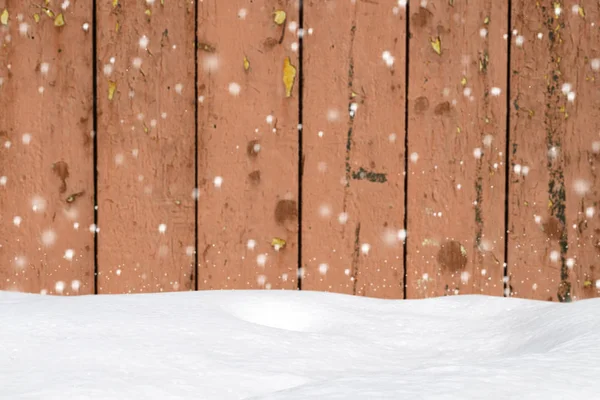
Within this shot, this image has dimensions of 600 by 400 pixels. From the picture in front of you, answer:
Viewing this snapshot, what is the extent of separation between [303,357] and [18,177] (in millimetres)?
841

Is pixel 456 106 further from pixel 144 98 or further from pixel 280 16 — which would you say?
pixel 144 98

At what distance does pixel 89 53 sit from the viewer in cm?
123

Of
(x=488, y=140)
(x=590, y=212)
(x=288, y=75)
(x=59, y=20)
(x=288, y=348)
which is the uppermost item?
(x=59, y=20)

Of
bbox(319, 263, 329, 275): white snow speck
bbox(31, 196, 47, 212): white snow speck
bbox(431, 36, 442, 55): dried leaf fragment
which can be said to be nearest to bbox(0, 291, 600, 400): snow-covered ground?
bbox(319, 263, 329, 275): white snow speck

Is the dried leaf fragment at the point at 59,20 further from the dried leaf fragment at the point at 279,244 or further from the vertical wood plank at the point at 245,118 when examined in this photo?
the dried leaf fragment at the point at 279,244

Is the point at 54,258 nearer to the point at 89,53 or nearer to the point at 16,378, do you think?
the point at 89,53

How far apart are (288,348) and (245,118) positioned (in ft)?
2.21

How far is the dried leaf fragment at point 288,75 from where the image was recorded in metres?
1.24

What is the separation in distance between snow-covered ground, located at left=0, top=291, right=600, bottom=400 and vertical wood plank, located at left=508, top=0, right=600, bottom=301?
0.36m

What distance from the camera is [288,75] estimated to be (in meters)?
1.24

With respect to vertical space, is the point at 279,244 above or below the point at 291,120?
below

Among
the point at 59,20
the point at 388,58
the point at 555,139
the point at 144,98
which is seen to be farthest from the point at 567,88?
the point at 59,20

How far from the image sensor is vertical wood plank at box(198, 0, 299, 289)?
48.6 inches

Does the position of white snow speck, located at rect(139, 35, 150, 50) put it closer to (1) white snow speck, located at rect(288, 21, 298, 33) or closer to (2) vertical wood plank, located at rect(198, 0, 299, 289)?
(2) vertical wood plank, located at rect(198, 0, 299, 289)
